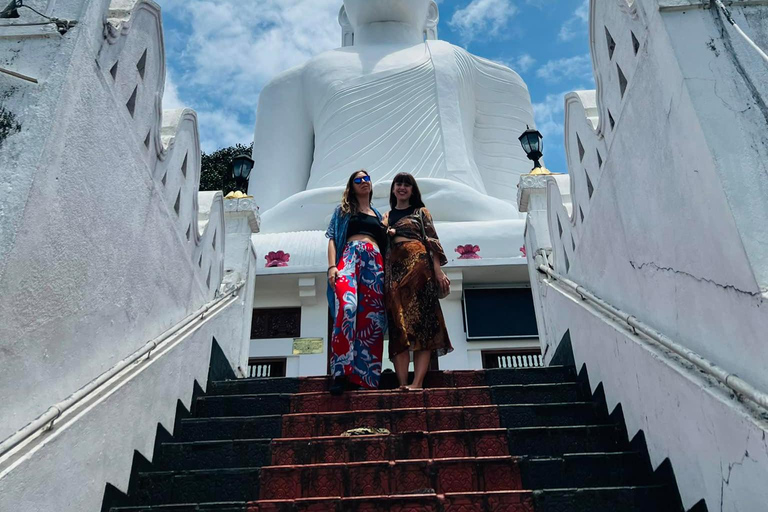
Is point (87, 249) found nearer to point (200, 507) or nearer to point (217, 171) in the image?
point (200, 507)

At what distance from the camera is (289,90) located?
1235 centimetres

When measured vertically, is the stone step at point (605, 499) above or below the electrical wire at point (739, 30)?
below

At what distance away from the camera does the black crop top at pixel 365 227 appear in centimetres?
448

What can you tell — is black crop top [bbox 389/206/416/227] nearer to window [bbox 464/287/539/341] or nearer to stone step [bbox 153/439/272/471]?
stone step [bbox 153/439/272/471]

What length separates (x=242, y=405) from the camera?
3.86 metres

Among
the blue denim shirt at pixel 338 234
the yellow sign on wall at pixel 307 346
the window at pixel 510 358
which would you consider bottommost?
the blue denim shirt at pixel 338 234

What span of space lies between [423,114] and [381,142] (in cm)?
91

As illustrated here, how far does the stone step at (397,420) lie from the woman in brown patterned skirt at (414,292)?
578 millimetres

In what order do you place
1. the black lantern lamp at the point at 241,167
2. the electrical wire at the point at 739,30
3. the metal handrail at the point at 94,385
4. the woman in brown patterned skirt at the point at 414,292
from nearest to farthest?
the metal handrail at the point at 94,385, the electrical wire at the point at 739,30, the woman in brown patterned skirt at the point at 414,292, the black lantern lamp at the point at 241,167

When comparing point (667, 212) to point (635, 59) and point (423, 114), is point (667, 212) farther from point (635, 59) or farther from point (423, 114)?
point (423, 114)

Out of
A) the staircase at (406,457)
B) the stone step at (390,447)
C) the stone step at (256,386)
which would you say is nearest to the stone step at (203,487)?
the staircase at (406,457)

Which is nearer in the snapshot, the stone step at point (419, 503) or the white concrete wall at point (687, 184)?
the white concrete wall at point (687, 184)

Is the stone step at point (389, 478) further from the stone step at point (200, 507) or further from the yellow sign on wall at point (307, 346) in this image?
the yellow sign on wall at point (307, 346)

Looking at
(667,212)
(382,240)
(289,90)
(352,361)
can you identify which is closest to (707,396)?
(667,212)
